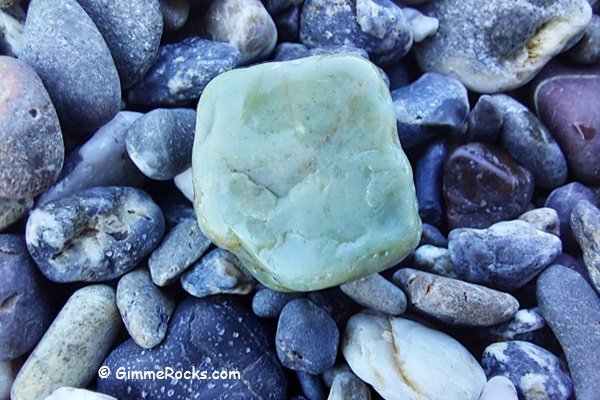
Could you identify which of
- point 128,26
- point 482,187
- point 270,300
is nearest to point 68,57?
point 128,26

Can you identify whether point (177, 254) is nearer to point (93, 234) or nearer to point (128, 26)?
point (93, 234)

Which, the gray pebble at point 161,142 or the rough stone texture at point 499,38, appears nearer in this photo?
the gray pebble at point 161,142

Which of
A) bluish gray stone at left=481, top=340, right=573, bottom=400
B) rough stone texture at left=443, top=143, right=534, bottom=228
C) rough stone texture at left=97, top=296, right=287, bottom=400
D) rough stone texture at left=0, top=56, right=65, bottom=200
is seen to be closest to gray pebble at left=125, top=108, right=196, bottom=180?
rough stone texture at left=0, top=56, right=65, bottom=200

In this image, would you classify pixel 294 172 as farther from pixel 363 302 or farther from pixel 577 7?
pixel 577 7

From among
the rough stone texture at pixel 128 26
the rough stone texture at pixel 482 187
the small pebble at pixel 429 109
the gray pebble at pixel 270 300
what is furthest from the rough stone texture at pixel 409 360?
the rough stone texture at pixel 128 26

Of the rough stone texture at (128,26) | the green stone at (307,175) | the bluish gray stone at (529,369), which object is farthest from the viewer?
the rough stone texture at (128,26)

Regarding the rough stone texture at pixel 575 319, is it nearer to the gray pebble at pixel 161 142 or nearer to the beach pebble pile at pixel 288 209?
the beach pebble pile at pixel 288 209

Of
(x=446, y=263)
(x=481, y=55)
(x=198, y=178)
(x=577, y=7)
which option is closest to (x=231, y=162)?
(x=198, y=178)
